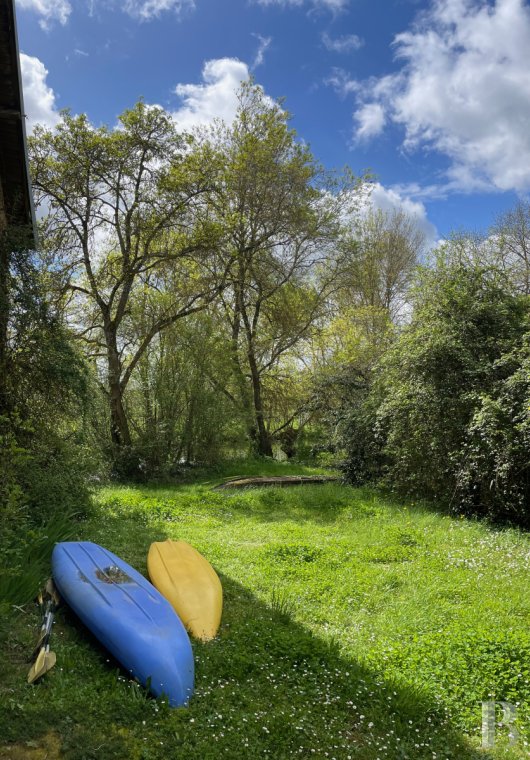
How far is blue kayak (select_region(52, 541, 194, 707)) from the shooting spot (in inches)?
132

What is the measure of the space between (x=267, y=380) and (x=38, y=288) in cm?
1365

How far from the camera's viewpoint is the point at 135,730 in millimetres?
2895

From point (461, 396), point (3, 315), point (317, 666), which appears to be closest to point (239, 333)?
point (461, 396)

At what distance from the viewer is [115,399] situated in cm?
1370

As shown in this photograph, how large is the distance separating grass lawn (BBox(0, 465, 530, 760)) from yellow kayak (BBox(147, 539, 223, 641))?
17 cm

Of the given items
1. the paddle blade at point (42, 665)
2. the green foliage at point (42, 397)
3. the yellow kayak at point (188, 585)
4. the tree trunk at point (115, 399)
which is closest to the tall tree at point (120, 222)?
the tree trunk at point (115, 399)

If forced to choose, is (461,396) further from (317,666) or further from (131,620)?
(131,620)

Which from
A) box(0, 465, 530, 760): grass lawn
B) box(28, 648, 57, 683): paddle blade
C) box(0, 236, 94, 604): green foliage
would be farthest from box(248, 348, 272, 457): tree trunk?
box(28, 648, 57, 683): paddle blade

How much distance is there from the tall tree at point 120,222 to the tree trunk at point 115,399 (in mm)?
27

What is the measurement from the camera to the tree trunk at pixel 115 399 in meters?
13.5

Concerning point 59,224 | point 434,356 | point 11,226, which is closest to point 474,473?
point 434,356

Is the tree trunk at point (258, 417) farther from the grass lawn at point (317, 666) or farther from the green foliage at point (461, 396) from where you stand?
the grass lawn at point (317, 666)

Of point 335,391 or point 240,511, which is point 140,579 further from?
point 335,391

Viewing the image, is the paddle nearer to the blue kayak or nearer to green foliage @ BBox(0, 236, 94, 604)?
the blue kayak
